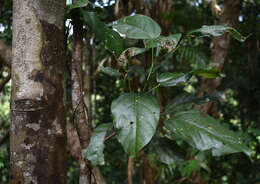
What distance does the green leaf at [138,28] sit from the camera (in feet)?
2.67

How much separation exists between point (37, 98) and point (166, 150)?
422mm

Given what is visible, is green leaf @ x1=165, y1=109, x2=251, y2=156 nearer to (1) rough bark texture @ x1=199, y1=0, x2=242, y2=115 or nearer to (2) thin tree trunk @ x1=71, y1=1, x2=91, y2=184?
(2) thin tree trunk @ x1=71, y1=1, x2=91, y2=184

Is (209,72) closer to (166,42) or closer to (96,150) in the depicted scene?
(166,42)

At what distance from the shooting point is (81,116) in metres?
0.80

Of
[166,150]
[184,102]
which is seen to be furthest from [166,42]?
[166,150]

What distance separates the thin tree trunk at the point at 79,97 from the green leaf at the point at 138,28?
13 cm

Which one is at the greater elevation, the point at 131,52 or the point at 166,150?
the point at 131,52

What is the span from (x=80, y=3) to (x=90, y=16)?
0.17m

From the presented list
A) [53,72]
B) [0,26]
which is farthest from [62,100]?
[0,26]

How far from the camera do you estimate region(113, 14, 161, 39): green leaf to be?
0.81 metres

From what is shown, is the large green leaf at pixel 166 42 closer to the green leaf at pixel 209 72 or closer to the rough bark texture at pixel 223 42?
the green leaf at pixel 209 72

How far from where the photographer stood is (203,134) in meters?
0.72

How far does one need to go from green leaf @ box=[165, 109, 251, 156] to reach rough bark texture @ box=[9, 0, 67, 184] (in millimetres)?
315

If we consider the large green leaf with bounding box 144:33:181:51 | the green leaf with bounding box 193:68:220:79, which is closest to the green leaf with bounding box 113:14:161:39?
the large green leaf with bounding box 144:33:181:51
